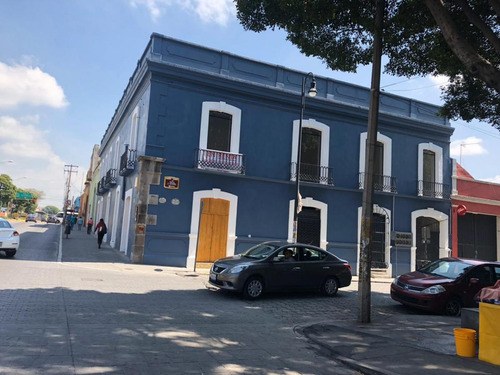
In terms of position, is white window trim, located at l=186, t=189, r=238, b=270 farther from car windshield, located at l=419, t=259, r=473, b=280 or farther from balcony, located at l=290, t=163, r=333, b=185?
car windshield, located at l=419, t=259, r=473, b=280

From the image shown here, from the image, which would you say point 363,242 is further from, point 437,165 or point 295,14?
point 437,165

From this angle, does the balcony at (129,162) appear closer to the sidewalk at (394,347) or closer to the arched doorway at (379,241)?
the arched doorway at (379,241)

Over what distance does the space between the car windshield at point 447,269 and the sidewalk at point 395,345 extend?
141 cm

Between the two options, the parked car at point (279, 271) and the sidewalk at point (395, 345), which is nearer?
the sidewalk at point (395, 345)

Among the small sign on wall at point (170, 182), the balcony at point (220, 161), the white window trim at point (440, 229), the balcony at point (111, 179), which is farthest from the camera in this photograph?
the balcony at point (111, 179)

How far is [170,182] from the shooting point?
16.2m

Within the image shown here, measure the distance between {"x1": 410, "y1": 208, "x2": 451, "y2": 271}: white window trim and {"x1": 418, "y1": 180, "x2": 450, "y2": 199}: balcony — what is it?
832 mm

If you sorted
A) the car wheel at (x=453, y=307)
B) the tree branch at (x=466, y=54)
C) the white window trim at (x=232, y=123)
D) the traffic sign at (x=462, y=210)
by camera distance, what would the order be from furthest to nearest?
the traffic sign at (x=462, y=210) → the white window trim at (x=232, y=123) → the car wheel at (x=453, y=307) → the tree branch at (x=466, y=54)

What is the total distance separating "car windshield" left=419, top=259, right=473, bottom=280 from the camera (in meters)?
10.5

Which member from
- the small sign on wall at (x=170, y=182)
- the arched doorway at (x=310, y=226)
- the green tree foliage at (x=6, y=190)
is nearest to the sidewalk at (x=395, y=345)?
the arched doorway at (x=310, y=226)

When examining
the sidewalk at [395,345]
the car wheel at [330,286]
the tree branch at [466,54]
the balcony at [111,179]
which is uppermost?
the tree branch at [466,54]

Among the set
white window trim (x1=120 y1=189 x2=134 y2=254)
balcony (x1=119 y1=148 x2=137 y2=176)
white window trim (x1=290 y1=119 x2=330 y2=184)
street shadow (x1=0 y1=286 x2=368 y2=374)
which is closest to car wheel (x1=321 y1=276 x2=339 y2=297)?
street shadow (x1=0 y1=286 x2=368 y2=374)

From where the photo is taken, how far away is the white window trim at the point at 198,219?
16234 millimetres

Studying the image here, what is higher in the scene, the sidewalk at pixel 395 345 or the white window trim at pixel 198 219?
the white window trim at pixel 198 219
